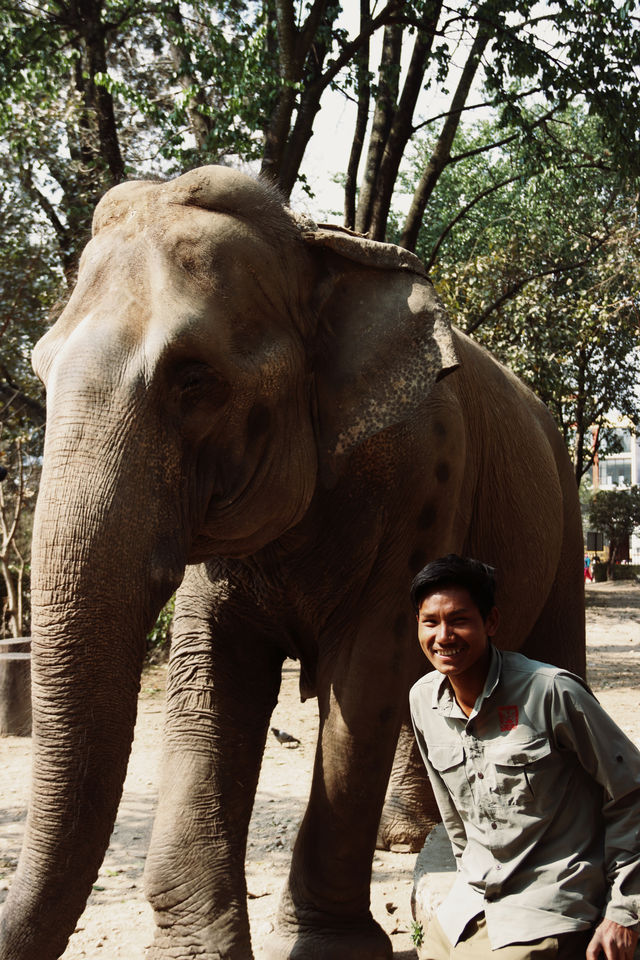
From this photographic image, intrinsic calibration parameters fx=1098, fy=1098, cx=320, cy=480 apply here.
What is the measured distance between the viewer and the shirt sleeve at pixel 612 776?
7.39 ft

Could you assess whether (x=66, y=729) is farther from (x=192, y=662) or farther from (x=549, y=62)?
(x=549, y=62)

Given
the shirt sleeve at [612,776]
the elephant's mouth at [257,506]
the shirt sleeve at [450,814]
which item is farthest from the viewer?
the elephant's mouth at [257,506]

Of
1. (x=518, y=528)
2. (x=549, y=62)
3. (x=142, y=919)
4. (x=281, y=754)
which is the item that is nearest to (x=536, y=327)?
→ (x=549, y=62)

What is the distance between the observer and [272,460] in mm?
3078

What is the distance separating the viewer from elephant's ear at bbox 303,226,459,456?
129 inches

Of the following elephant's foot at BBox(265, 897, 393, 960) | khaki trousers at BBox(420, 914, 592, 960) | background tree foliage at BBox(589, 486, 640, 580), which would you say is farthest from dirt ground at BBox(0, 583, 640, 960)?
background tree foliage at BBox(589, 486, 640, 580)

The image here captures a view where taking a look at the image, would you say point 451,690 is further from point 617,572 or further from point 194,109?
point 617,572

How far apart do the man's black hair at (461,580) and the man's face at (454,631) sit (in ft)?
0.05

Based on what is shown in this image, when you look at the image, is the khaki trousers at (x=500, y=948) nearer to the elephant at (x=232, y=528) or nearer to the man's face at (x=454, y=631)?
the man's face at (x=454, y=631)

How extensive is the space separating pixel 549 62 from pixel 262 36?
250cm

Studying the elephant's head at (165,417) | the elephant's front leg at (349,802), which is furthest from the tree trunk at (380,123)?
the elephant's front leg at (349,802)

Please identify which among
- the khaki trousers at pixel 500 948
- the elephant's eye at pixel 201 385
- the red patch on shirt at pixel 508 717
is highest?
the elephant's eye at pixel 201 385

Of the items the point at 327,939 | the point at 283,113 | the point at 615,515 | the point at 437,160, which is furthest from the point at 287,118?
the point at 615,515

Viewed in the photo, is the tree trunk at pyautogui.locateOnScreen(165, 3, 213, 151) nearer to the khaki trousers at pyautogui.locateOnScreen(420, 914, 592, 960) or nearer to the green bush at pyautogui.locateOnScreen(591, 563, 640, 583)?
the khaki trousers at pyautogui.locateOnScreen(420, 914, 592, 960)
